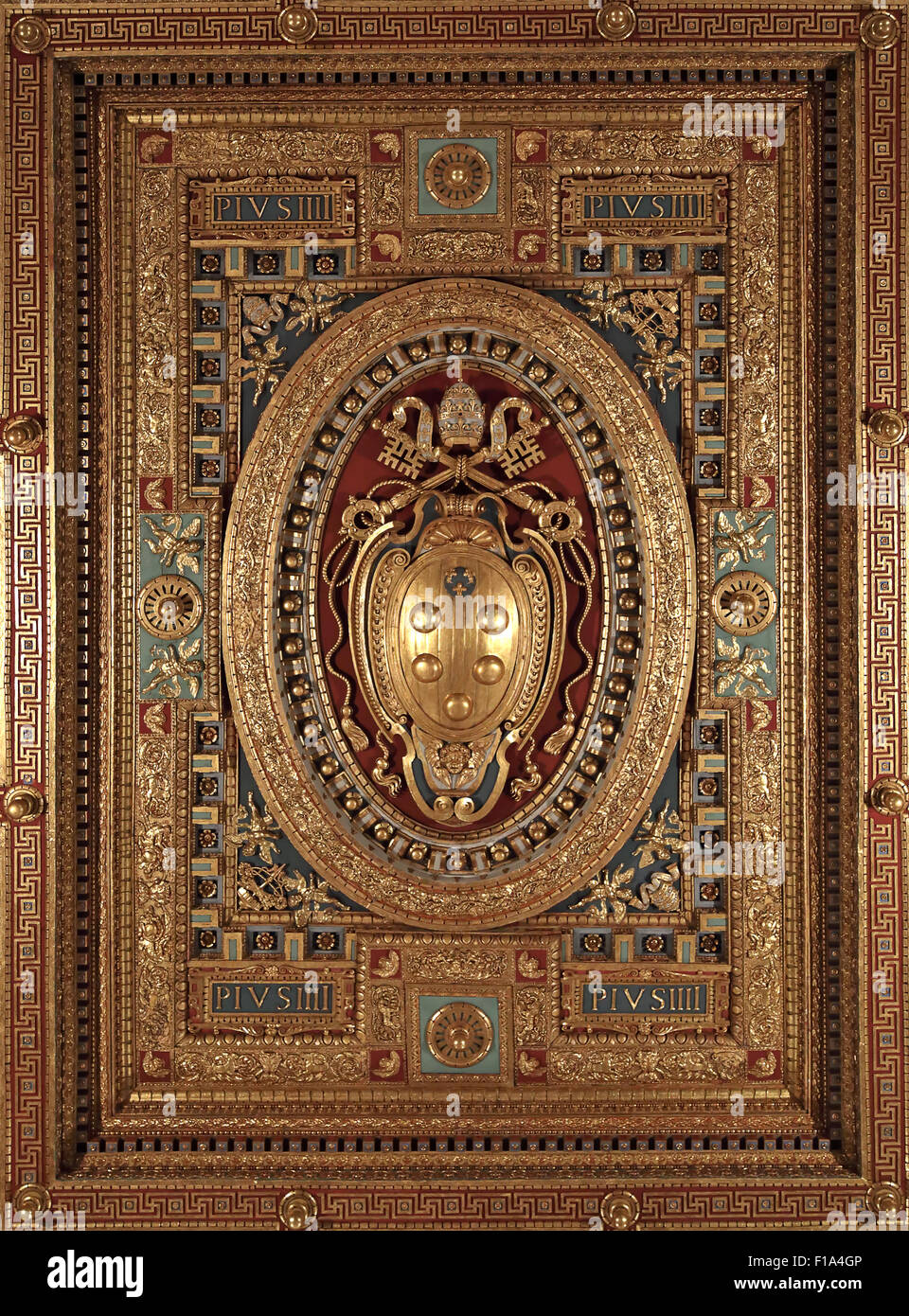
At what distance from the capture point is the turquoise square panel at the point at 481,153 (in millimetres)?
3086

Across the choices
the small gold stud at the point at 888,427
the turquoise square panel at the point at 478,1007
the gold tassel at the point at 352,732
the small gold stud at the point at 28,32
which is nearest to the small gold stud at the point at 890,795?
the small gold stud at the point at 888,427

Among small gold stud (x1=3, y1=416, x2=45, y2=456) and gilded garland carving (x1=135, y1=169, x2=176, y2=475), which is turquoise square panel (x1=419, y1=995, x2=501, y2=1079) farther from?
small gold stud (x1=3, y1=416, x2=45, y2=456)

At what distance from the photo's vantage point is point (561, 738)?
318 centimetres

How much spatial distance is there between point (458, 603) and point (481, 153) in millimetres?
1541

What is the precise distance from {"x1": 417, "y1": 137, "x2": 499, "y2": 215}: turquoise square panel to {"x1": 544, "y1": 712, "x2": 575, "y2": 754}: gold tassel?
1772 mm

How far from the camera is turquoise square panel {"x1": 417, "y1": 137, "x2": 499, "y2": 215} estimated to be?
121 inches

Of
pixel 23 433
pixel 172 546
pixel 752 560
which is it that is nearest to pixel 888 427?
pixel 752 560

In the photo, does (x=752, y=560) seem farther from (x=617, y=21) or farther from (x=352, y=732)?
(x=617, y=21)

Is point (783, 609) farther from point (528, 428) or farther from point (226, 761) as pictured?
point (226, 761)

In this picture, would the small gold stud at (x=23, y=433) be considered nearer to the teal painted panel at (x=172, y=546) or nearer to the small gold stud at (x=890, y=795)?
the teal painted panel at (x=172, y=546)

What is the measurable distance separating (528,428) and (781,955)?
2.06m

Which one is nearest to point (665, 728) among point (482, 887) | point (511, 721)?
point (511, 721)

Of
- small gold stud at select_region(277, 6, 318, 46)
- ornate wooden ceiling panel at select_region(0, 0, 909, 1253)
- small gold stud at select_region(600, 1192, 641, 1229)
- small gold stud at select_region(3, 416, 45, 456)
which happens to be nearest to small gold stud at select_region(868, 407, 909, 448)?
ornate wooden ceiling panel at select_region(0, 0, 909, 1253)

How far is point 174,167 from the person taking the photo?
10.2 ft
